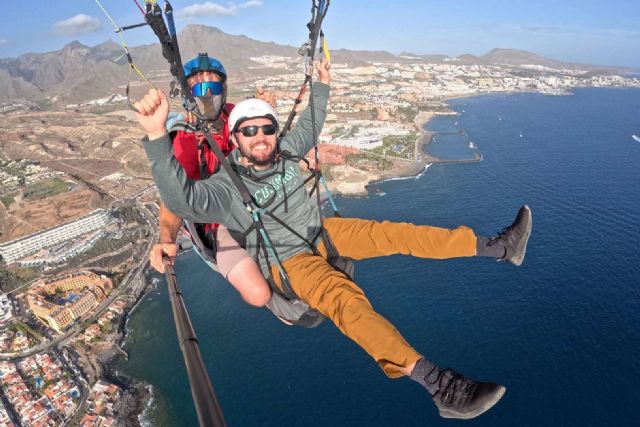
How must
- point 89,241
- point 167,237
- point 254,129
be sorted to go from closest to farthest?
point 254,129
point 167,237
point 89,241

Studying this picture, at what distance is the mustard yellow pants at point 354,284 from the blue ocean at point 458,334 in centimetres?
1346

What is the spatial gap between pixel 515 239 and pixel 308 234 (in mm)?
1365

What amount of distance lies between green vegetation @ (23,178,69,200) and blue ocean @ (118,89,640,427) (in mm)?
21490

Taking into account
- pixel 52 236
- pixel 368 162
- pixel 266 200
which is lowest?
pixel 52 236

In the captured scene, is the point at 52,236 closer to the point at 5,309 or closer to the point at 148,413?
the point at 5,309

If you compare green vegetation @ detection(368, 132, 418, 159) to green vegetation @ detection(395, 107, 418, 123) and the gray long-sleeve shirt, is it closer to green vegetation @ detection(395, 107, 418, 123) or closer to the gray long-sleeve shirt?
green vegetation @ detection(395, 107, 418, 123)

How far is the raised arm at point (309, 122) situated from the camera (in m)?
2.85

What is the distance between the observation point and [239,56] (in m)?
118

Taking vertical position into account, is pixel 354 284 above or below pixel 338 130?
above

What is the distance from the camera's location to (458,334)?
17.0m

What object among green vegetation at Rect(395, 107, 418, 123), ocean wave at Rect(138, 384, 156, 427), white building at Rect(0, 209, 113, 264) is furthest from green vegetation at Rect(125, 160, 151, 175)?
green vegetation at Rect(395, 107, 418, 123)

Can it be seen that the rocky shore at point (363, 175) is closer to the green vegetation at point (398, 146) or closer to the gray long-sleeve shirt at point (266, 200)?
the green vegetation at point (398, 146)

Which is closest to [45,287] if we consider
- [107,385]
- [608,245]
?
[107,385]

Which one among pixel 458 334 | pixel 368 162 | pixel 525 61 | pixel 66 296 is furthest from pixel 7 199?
pixel 525 61
